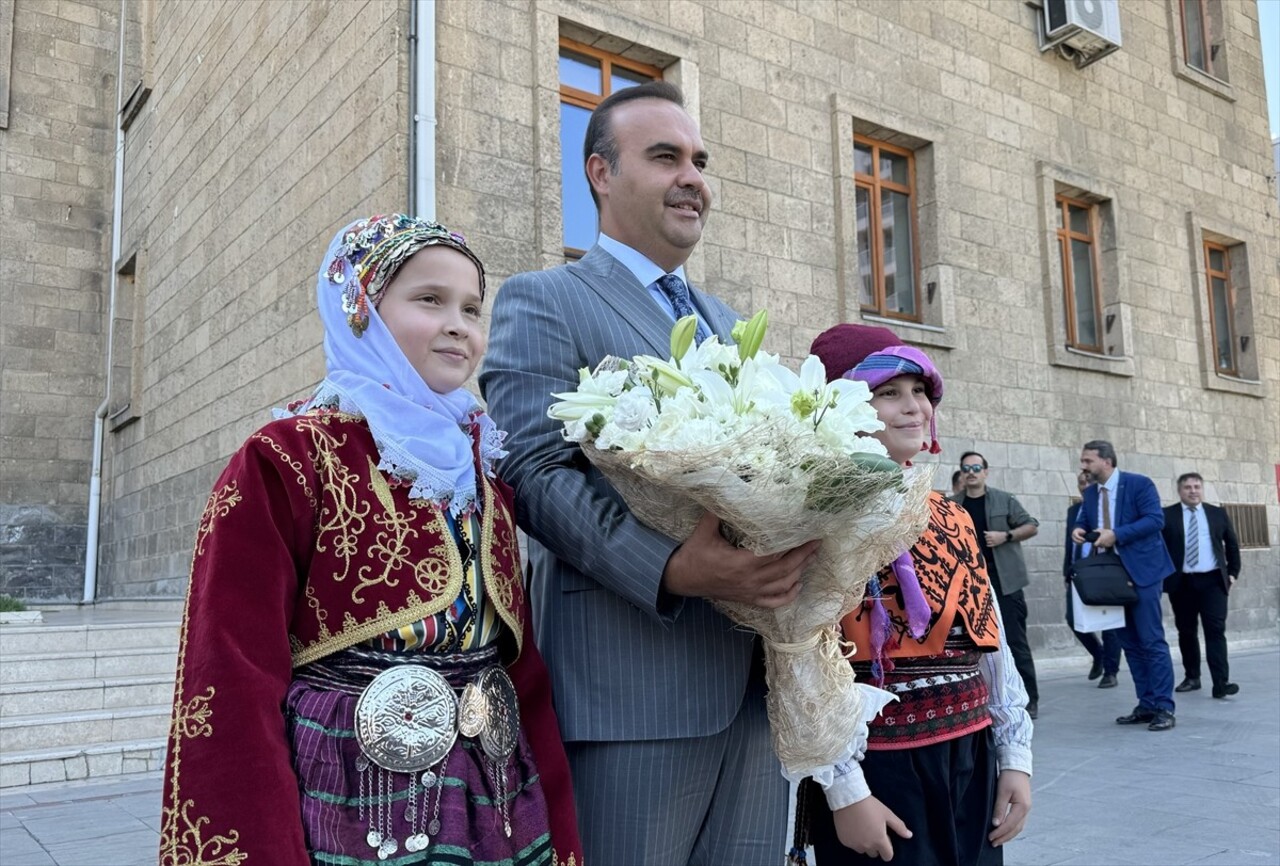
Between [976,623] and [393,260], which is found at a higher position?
[393,260]

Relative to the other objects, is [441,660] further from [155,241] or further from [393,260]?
[155,241]

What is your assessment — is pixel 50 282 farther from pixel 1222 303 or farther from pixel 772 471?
pixel 1222 303

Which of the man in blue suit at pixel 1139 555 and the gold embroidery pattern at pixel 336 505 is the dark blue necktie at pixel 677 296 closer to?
the gold embroidery pattern at pixel 336 505

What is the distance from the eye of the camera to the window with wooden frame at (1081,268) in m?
11.4

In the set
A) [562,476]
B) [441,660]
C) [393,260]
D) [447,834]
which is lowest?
[447,834]

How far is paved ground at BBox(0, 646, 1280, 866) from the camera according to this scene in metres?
3.90

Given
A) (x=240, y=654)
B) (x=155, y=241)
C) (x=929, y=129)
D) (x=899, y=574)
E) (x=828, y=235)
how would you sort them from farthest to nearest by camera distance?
(x=155, y=241), (x=929, y=129), (x=828, y=235), (x=899, y=574), (x=240, y=654)

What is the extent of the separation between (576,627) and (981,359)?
9.00 meters

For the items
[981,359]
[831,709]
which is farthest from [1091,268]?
[831,709]

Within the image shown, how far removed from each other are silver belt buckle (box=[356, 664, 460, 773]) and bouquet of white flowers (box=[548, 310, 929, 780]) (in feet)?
1.36

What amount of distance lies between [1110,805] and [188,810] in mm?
4397

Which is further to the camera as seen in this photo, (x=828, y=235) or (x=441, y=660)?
(x=828, y=235)

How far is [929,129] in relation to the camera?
9883mm

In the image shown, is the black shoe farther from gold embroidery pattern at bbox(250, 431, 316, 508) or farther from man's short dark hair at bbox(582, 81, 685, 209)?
gold embroidery pattern at bbox(250, 431, 316, 508)
